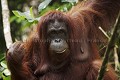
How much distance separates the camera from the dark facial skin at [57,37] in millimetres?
3484

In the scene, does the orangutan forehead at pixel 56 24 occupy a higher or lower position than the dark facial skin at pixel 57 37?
higher

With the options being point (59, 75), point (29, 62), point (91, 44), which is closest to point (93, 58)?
point (91, 44)

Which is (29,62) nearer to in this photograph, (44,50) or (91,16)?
(44,50)

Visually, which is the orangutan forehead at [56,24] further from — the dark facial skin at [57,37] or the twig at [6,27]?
the twig at [6,27]

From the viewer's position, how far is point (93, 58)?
3.85m

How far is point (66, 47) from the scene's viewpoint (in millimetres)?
3498

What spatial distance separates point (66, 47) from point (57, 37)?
0.50ft

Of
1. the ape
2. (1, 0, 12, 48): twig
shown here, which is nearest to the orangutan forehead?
the ape

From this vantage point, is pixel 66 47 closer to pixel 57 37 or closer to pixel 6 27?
pixel 57 37

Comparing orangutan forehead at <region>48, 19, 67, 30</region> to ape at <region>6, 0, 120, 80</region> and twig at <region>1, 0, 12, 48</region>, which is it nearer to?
ape at <region>6, 0, 120, 80</region>

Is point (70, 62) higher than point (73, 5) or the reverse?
the reverse

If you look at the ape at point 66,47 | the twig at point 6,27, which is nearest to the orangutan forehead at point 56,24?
the ape at point 66,47

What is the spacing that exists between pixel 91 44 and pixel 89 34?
115mm

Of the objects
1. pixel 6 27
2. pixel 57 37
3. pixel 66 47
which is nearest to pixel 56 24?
pixel 57 37
